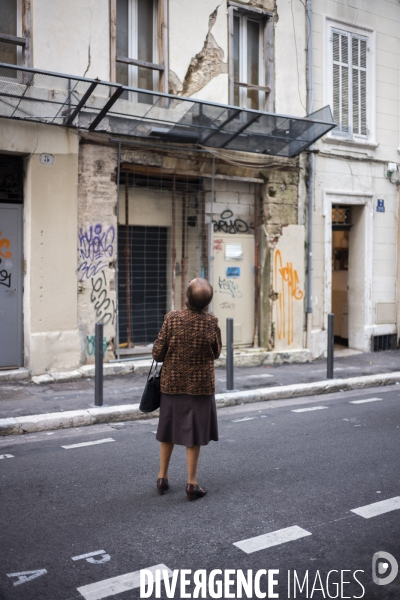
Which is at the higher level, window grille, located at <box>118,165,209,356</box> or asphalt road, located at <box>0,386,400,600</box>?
window grille, located at <box>118,165,209,356</box>

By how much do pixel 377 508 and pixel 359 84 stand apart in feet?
34.8

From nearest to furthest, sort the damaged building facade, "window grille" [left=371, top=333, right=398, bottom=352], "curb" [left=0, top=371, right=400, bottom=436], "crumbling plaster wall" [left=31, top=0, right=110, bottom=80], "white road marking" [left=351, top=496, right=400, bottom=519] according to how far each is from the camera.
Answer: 1. "white road marking" [left=351, top=496, right=400, bottom=519]
2. "curb" [left=0, top=371, right=400, bottom=436]
3. "crumbling plaster wall" [left=31, top=0, right=110, bottom=80]
4. the damaged building facade
5. "window grille" [left=371, top=333, right=398, bottom=352]

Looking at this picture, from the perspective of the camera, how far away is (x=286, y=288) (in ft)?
39.6

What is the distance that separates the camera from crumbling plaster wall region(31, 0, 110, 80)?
9.22 meters

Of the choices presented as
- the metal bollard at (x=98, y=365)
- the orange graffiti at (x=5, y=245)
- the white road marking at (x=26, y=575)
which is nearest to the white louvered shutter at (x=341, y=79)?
the orange graffiti at (x=5, y=245)

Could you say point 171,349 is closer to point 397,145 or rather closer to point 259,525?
point 259,525

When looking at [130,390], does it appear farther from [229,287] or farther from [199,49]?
[199,49]

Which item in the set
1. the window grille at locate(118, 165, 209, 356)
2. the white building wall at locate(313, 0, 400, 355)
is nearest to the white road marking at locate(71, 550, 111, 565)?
the window grille at locate(118, 165, 209, 356)

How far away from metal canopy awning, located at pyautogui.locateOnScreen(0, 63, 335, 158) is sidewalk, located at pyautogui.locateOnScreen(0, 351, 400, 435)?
3.88 metres

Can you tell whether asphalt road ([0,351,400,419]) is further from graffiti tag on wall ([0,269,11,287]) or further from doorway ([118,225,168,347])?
graffiti tag on wall ([0,269,11,287])

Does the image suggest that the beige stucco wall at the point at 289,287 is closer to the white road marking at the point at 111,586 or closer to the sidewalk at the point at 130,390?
the sidewalk at the point at 130,390

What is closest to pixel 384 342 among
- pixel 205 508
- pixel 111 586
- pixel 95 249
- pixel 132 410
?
pixel 95 249

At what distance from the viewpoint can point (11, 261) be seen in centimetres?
962

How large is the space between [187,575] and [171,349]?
1.74 metres
